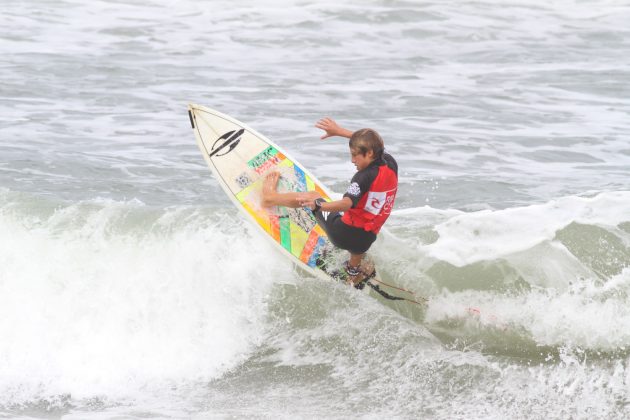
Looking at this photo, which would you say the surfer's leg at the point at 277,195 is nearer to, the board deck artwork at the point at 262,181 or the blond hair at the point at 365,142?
the board deck artwork at the point at 262,181

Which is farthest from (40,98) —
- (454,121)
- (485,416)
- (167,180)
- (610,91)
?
(485,416)

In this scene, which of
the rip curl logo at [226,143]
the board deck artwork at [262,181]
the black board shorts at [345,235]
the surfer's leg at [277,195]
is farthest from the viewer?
the rip curl logo at [226,143]

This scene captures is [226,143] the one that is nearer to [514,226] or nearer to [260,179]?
[260,179]

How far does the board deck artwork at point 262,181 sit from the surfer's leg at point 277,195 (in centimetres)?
12

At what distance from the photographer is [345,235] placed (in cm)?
693

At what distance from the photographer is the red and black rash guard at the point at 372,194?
653cm

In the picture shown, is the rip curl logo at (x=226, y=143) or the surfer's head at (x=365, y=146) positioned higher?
the surfer's head at (x=365, y=146)

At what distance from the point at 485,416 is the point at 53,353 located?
3.23 m

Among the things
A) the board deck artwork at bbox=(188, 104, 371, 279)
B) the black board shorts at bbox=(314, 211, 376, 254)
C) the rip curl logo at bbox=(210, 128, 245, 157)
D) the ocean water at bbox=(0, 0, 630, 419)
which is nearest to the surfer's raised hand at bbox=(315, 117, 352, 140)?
the black board shorts at bbox=(314, 211, 376, 254)

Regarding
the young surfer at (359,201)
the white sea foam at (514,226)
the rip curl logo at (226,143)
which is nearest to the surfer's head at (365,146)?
the young surfer at (359,201)

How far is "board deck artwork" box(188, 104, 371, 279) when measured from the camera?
766 centimetres

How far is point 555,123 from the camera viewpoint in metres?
13.8

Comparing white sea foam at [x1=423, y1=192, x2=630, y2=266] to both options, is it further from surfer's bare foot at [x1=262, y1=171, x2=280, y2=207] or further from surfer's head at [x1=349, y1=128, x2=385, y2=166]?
surfer's head at [x1=349, y1=128, x2=385, y2=166]

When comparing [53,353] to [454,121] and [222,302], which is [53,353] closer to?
[222,302]
